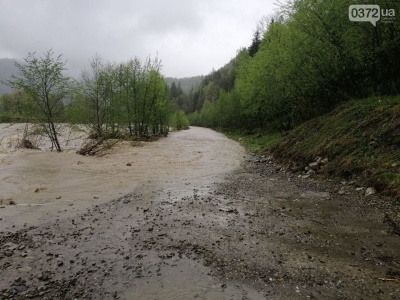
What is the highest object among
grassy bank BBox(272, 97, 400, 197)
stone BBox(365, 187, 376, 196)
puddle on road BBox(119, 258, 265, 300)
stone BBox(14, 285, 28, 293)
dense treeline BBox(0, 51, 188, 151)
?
dense treeline BBox(0, 51, 188, 151)

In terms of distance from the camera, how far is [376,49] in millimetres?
14203

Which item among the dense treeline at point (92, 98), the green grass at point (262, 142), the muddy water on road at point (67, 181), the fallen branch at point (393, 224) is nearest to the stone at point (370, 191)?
the fallen branch at point (393, 224)

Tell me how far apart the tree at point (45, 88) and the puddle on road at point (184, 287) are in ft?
67.2

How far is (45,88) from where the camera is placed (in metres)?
21.4

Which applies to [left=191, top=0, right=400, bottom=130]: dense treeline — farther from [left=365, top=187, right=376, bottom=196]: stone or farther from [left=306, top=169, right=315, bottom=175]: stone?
[left=365, top=187, right=376, bottom=196]: stone

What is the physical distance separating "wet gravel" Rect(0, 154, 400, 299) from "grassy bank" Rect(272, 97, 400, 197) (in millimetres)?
967

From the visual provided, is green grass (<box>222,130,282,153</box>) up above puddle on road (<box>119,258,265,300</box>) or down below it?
above

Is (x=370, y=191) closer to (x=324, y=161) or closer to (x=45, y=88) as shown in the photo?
(x=324, y=161)

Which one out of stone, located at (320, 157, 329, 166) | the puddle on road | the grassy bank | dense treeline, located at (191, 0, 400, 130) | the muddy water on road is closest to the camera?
the puddle on road

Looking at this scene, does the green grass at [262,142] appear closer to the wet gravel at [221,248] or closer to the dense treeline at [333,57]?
the dense treeline at [333,57]

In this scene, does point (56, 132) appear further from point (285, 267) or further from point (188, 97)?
point (188, 97)

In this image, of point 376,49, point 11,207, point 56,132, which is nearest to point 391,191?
point 376,49

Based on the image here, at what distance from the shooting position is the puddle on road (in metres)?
4.22

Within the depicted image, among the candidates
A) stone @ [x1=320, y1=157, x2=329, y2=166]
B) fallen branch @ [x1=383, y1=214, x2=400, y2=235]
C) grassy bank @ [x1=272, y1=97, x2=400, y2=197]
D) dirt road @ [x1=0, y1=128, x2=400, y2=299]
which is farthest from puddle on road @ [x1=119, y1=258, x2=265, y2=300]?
stone @ [x1=320, y1=157, x2=329, y2=166]
